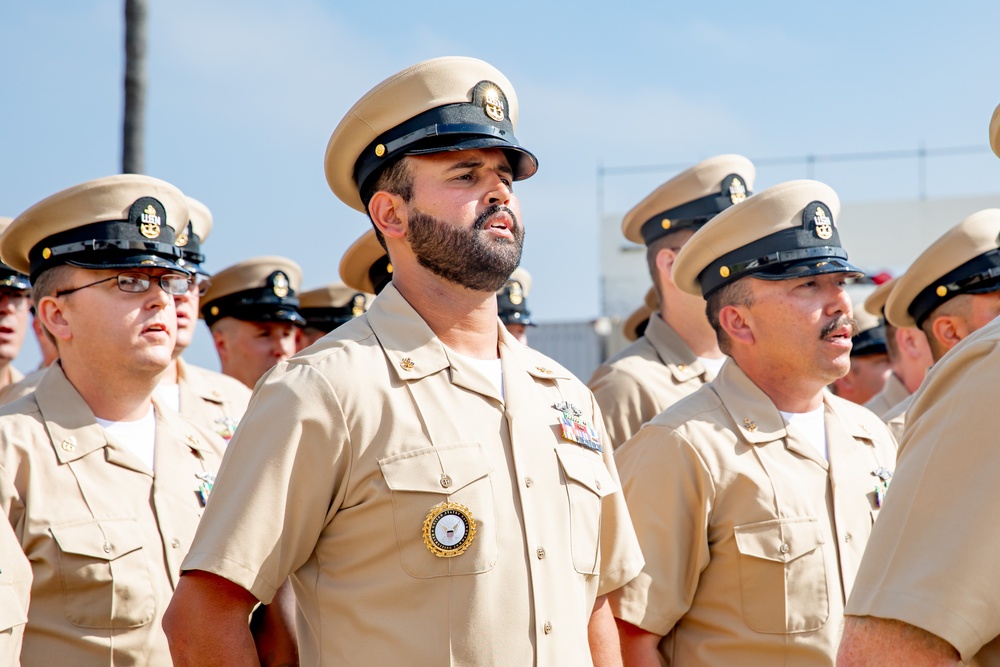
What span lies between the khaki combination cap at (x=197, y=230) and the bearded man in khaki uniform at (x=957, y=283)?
123 inches

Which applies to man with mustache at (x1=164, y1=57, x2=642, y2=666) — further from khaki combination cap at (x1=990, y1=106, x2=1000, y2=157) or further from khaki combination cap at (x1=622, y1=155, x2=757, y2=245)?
khaki combination cap at (x1=622, y1=155, x2=757, y2=245)

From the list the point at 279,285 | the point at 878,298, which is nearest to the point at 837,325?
the point at 878,298

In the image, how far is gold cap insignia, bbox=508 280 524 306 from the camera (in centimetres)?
648

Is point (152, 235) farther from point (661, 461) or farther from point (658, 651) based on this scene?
point (658, 651)

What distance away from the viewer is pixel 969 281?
5.03 meters

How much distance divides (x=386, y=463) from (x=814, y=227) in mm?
2070

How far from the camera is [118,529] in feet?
11.5

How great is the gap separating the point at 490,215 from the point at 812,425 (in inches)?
63.1

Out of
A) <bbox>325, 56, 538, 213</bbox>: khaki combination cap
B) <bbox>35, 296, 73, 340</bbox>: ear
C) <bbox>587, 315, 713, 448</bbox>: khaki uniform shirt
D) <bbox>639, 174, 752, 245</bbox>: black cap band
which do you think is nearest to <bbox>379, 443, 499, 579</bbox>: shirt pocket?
<bbox>325, 56, 538, 213</bbox>: khaki combination cap

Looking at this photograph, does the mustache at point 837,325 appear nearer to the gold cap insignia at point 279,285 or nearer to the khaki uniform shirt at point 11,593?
the khaki uniform shirt at point 11,593

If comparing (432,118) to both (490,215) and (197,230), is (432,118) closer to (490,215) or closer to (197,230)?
(490,215)

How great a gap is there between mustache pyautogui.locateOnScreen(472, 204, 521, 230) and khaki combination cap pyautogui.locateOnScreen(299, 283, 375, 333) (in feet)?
14.9

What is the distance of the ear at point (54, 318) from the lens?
12.6 feet

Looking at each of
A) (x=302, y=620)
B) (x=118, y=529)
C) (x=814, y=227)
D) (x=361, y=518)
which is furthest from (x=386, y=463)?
(x=814, y=227)
